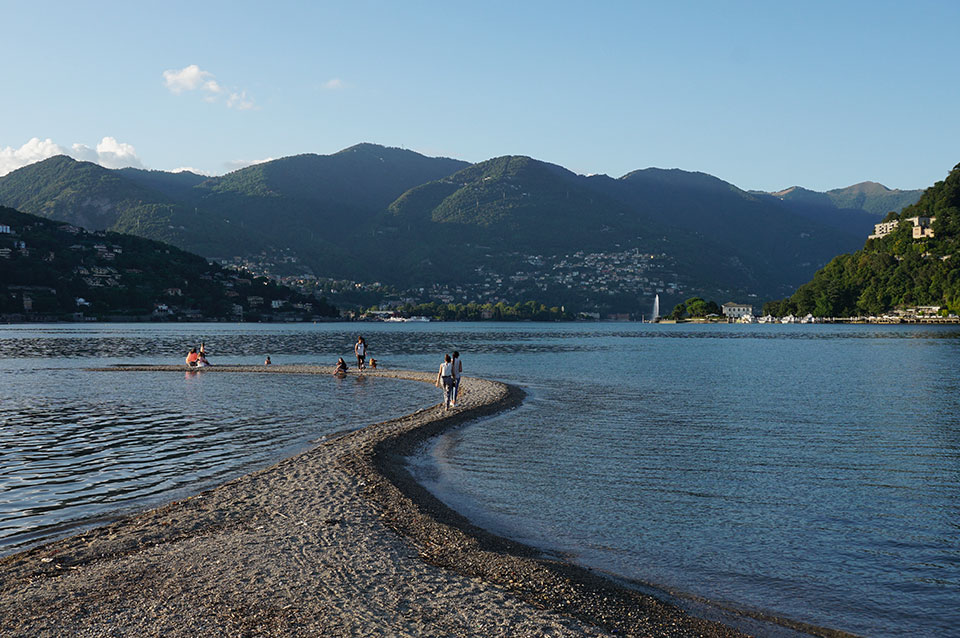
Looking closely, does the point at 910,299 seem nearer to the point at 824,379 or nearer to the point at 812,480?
the point at 824,379

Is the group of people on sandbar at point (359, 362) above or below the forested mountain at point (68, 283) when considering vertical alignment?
below

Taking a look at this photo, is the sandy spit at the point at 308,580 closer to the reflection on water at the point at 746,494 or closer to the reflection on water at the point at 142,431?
the reflection on water at the point at 746,494

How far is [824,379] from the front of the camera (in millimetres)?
46656

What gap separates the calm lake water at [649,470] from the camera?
416 inches

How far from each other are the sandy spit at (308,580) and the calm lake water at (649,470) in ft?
4.26

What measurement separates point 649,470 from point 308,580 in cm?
1092

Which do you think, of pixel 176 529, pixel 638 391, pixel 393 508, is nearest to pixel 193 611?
pixel 176 529

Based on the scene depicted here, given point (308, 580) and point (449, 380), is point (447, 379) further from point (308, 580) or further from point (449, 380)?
point (308, 580)

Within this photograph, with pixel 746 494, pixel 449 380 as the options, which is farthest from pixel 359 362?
pixel 746 494

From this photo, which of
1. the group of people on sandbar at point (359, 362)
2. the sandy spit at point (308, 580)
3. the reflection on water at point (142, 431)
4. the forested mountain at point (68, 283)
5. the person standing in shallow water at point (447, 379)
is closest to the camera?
the sandy spit at point (308, 580)

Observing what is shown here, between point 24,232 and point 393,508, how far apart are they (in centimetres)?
21890

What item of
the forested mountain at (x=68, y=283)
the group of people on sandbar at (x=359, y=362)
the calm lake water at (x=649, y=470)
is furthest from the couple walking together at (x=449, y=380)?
the forested mountain at (x=68, y=283)

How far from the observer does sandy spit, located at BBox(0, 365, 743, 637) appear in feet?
26.3

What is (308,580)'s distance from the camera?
31.0ft
